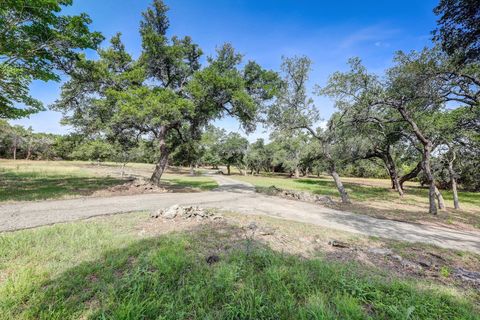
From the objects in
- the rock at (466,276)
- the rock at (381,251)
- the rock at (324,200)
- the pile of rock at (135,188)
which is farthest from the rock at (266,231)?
the pile of rock at (135,188)

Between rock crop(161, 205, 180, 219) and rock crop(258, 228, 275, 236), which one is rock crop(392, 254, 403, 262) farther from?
rock crop(161, 205, 180, 219)

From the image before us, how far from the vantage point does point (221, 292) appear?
2529 mm

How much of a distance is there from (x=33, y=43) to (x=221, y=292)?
11.7 metres

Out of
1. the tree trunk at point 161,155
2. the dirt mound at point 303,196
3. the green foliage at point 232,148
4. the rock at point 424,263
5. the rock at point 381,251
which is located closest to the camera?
the rock at point 424,263

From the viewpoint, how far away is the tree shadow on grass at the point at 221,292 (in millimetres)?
2170

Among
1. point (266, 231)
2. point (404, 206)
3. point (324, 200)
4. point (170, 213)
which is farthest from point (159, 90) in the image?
point (404, 206)

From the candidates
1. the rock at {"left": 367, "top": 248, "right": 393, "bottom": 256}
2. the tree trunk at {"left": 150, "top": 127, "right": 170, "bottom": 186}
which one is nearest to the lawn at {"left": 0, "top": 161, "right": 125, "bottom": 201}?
the tree trunk at {"left": 150, "top": 127, "right": 170, "bottom": 186}

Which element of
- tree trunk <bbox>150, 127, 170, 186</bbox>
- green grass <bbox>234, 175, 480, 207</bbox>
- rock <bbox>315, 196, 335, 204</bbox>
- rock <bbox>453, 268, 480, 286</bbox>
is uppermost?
tree trunk <bbox>150, 127, 170, 186</bbox>

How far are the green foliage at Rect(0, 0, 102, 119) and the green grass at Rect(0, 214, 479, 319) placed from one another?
7.23 metres

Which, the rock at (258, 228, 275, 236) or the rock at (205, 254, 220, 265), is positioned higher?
the rock at (205, 254, 220, 265)

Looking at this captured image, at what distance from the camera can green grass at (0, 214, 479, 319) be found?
7.16 feet

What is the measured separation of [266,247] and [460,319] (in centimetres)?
271

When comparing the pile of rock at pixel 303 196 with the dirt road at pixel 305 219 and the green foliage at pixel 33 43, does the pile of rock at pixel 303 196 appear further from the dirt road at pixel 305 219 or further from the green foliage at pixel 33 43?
the green foliage at pixel 33 43

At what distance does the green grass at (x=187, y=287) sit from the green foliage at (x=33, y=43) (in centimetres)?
723
